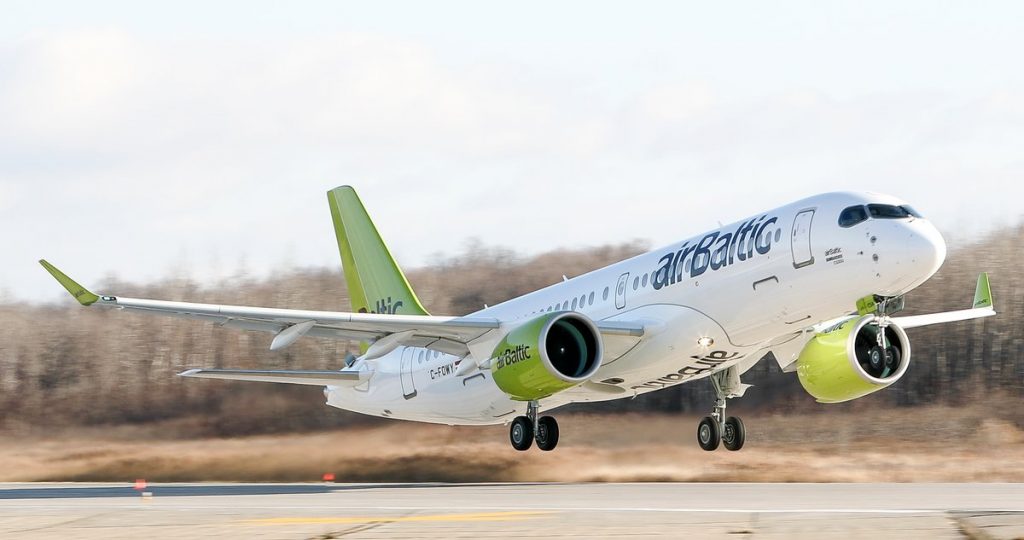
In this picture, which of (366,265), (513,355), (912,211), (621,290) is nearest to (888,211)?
(912,211)

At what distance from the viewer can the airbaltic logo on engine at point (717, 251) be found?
2584cm

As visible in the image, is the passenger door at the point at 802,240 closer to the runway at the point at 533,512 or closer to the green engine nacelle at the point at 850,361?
the green engine nacelle at the point at 850,361

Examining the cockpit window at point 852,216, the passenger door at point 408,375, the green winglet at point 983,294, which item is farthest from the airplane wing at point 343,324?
the green winglet at point 983,294

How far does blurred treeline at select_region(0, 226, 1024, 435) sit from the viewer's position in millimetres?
39500

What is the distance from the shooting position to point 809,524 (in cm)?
1975

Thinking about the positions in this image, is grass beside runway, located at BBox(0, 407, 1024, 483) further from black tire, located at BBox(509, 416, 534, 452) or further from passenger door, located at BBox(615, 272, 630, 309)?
passenger door, located at BBox(615, 272, 630, 309)

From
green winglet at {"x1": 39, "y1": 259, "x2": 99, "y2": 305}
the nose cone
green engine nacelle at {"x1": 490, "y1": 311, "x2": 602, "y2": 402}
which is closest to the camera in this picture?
green winglet at {"x1": 39, "y1": 259, "x2": 99, "y2": 305}

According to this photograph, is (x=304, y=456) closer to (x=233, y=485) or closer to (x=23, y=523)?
(x=233, y=485)

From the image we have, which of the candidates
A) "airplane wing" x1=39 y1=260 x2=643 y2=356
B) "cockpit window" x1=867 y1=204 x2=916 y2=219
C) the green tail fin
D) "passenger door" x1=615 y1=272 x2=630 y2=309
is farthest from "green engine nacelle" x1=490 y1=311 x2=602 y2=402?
the green tail fin

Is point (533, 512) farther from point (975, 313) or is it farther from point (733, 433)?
point (975, 313)

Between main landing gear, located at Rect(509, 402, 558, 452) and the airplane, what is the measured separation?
4 centimetres

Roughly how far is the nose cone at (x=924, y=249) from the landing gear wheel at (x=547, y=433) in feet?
32.0

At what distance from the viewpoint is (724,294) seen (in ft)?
86.1

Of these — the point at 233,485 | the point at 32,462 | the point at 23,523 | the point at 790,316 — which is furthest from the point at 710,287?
the point at 32,462
